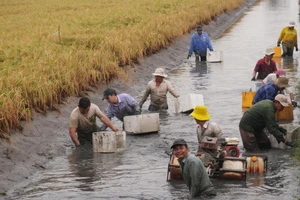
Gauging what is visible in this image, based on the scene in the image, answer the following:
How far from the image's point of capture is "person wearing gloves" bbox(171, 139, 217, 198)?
1005cm

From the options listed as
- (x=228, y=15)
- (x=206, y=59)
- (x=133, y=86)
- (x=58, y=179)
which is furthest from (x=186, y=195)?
(x=228, y=15)

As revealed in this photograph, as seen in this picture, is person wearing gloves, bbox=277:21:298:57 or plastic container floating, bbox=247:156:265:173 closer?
plastic container floating, bbox=247:156:265:173

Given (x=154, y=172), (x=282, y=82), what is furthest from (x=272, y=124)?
(x=154, y=172)

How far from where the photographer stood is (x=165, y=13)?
118 feet

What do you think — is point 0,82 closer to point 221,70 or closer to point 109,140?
point 109,140

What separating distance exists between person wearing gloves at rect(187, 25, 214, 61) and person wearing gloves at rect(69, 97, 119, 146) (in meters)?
11.4

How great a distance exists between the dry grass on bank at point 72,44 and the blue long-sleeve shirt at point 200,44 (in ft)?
4.63

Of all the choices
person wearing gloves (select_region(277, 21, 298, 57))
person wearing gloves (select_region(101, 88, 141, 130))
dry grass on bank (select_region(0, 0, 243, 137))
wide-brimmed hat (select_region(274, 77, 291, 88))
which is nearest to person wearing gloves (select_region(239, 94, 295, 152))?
wide-brimmed hat (select_region(274, 77, 291, 88))

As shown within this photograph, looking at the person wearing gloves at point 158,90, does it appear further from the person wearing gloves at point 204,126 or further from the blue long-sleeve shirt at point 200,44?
the blue long-sleeve shirt at point 200,44

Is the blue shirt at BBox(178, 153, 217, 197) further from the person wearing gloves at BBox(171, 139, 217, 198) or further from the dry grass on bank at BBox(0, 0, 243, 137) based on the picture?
A: the dry grass on bank at BBox(0, 0, 243, 137)

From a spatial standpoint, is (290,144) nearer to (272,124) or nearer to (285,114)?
(272,124)

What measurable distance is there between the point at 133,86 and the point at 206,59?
6315mm

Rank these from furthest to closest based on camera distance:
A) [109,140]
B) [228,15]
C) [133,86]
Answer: [228,15] → [133,86] → [109,140]

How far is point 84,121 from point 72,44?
9612 millimetres
